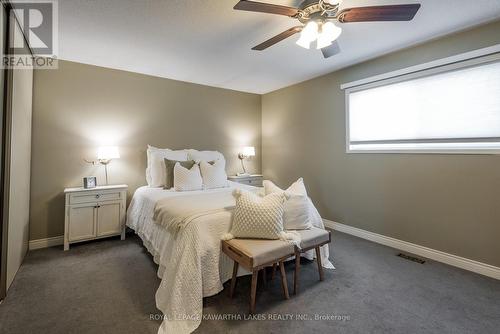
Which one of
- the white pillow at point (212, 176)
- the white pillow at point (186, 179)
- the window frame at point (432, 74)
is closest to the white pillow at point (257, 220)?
the white pillow at point (186, 179)

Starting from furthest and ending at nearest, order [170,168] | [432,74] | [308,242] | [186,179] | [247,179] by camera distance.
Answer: [247,179] → [170,168] → [186,179] → [432,74] → [308,242]

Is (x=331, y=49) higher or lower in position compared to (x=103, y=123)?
higher

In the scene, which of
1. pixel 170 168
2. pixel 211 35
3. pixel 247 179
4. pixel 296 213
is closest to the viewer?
pixel 296 213

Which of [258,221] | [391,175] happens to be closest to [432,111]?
[391,175]

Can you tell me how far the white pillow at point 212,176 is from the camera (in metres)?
3.33

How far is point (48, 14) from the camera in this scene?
2125mm

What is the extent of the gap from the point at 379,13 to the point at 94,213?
365 cm

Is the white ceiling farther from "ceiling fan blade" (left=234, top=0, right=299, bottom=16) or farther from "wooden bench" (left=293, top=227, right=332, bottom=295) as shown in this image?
"wooden bench" (left=293, top=227, right=332, bottom=295)

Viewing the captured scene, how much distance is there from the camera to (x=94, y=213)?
302 cm

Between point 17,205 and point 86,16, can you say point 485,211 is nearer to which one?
point 86,16

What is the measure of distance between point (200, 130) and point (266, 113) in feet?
4.96

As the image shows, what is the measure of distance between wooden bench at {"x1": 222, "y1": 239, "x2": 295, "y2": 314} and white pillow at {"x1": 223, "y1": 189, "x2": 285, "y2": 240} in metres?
0.05

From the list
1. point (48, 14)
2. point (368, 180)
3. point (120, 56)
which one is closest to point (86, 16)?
point (48, 14)

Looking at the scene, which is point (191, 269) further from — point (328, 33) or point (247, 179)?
point (247, 179)
